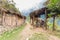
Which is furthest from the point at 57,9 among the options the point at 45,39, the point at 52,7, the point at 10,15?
the point at 10,15

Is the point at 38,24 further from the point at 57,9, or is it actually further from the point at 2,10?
the point at 57,9

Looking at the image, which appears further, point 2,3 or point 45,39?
point 2,3

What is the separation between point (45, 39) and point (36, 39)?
2.56 feet

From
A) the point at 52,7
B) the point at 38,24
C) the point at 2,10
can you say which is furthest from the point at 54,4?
the point at 38,24

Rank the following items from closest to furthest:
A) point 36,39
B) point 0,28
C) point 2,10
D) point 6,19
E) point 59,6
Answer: point 36,39, point 59,6, point 0,28, point 2,10, point 6,19

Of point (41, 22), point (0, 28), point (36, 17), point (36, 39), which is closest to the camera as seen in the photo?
point (36, 39)

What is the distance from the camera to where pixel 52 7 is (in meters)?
20.5

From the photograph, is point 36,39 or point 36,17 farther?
point 36,17

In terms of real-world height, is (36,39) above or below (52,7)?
below

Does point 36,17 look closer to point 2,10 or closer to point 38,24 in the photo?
point 38,24

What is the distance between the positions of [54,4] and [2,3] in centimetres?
1087

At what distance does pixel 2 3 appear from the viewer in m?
27.9

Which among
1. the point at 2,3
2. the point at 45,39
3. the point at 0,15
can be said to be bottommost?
the point at 45,39

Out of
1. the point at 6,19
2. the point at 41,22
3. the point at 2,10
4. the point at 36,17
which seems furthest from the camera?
the point at 36,17
